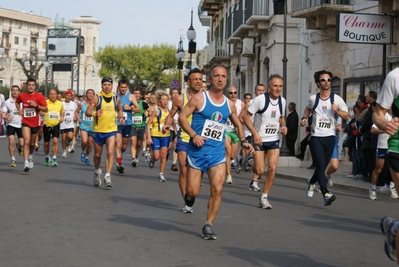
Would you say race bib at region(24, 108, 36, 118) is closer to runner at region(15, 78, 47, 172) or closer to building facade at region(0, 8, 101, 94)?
runner at region(15, 78, 47, 172)

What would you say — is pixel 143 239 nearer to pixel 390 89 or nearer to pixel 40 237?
pixel 40 237

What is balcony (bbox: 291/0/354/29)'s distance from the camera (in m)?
25.0

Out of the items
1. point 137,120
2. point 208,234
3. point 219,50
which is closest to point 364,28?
point 137,120

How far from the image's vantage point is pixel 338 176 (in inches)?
753

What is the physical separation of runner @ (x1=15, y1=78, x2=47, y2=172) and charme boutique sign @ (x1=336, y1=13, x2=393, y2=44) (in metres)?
7.50

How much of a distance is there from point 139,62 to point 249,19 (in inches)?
3053

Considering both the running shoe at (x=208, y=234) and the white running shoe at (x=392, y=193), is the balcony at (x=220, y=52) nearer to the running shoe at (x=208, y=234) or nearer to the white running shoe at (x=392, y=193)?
the white running shoe at (x=392, y=193)

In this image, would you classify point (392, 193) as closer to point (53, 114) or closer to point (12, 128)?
point (12, 128)

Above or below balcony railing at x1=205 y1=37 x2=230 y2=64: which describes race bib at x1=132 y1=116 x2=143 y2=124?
below

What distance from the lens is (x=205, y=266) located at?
7242mm

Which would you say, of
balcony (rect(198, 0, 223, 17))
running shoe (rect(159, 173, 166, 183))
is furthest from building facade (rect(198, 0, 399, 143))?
running shoe (rect(159, 173, 166, 183))

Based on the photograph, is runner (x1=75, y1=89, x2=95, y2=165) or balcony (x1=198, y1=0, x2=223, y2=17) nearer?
runner (x1=75, y1=89, x2=95, y2=165)

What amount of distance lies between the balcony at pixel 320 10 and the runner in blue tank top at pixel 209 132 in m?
16.2

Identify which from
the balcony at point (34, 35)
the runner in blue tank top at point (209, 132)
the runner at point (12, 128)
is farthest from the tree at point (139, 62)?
the runner in blue tank top at point (209, 132)
